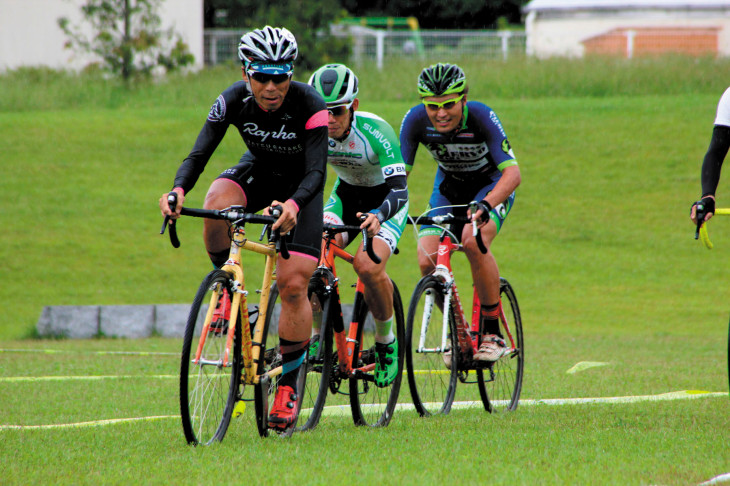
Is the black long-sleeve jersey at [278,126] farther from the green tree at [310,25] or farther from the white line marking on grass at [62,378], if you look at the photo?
the green tree at [310,25]

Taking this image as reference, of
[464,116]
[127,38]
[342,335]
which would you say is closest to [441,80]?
[464,116]

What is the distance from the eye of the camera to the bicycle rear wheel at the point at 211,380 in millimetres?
4902

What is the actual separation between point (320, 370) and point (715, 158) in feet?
8.91

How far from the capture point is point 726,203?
19359 mm

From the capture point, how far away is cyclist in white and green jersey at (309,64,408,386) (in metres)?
6.27


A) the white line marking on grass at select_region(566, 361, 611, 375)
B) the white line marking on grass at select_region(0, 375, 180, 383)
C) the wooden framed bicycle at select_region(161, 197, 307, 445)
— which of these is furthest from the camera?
the white line marking on grass at select_region(566, 361, 611, 375)

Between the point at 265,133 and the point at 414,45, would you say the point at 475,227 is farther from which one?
the point at 414,45

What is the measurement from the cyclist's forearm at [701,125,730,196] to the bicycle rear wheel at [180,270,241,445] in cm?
281

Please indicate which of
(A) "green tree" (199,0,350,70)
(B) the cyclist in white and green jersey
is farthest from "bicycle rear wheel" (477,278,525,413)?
(A) "green tree" (199,0,350,70)

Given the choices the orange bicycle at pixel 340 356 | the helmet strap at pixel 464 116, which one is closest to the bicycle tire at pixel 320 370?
the orange bicycle at pixel 340 356

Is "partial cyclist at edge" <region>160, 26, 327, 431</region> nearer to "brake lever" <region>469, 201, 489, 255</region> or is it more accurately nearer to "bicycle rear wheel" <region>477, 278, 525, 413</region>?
"brake lever" <region>469, 201, 489, 255</region>

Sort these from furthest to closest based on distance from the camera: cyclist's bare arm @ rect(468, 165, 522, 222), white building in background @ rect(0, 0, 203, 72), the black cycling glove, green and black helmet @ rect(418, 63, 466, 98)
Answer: white building in background @ rect(0, 0, 203, 72)
green and black helmet @ rect(418, 63, 466, 98)
cyclist's bare arm @ rect(468, 165, 522, 222)
the black cycling glove

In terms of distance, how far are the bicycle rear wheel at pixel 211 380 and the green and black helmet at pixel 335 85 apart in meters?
1.62

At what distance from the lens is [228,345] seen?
17.0 ft
